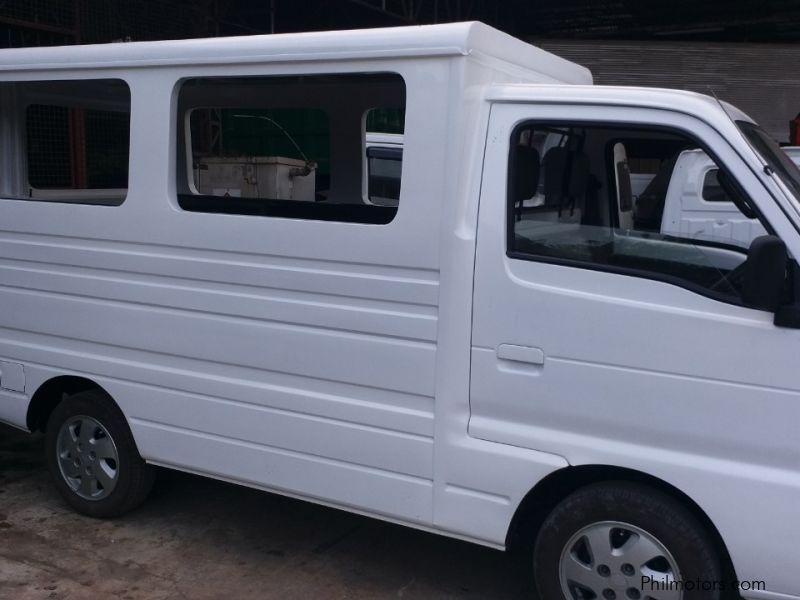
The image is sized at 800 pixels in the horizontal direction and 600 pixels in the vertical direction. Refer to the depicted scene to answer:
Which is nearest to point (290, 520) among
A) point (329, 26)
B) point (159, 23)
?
point (159, 23)

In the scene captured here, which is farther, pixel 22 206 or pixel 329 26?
pixel 329 26

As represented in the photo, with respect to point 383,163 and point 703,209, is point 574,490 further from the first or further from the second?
point 383,163

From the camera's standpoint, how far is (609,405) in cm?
322

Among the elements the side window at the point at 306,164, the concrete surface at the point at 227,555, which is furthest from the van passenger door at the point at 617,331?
the concrete surface at the point at 227,555

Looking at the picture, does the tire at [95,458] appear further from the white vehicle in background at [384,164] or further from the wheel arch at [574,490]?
the white vehicle in background at [384,164]

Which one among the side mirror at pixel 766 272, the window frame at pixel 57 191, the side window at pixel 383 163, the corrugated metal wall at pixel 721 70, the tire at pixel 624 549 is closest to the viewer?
the side mirror at pixel 766 272

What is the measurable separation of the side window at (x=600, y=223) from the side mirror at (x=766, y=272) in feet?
0.37

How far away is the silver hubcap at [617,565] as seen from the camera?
3236mm

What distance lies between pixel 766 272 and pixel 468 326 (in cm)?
109

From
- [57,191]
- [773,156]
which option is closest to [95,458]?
[57,191]

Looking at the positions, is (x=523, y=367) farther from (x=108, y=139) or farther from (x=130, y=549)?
(x=108, y=139)

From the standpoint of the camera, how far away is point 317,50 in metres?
Result: 3.71

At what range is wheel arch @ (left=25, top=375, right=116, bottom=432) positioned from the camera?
15.3 feet

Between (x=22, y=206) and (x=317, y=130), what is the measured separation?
6.01m
